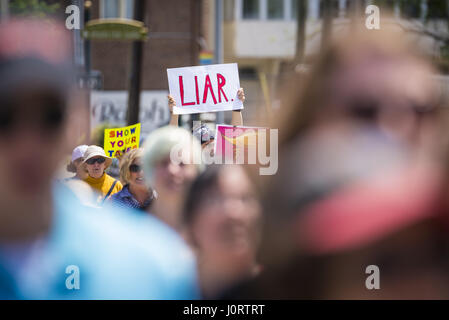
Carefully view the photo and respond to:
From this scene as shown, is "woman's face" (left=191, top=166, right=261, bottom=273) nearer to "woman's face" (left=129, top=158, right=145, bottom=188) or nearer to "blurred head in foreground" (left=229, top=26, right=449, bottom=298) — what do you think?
"blurred head in foreground" (left=229, top=26, right=449, bottom=298)

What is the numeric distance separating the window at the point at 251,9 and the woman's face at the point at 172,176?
22.8m

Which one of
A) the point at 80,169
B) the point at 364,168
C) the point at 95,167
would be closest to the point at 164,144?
the point at 364,168

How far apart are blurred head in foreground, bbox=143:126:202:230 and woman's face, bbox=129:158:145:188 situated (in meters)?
1.35

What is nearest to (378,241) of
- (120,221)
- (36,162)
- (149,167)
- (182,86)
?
(120,221)

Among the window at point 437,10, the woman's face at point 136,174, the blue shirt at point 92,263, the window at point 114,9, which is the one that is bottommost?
the woman's face at point 136,174

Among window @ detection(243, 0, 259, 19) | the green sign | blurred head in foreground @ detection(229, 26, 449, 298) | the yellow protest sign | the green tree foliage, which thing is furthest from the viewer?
window @ detection(243, 0, 259, 19)

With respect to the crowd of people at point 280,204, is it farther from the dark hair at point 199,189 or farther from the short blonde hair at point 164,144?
the short blonde hair at point 164,144

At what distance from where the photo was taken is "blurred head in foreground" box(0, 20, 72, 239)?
4.40 ft

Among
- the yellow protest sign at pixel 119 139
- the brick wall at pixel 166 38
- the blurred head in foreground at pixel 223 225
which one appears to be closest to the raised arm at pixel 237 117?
the yellow protest sign at pixel 119 139

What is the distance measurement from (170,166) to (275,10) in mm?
23160

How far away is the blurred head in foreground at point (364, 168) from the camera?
1216 millimetres

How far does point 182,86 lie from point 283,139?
7.66 feet

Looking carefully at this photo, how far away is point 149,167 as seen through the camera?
198 centimetres

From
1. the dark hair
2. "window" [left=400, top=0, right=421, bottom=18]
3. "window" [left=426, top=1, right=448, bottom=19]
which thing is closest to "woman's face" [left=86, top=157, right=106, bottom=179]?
the dark hair
